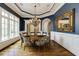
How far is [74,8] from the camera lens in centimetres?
550

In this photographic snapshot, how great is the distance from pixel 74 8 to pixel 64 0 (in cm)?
242

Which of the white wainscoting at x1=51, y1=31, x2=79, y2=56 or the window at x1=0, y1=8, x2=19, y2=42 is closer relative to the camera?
the white wainscoting at x1=51, y1=31, x2=79, y2=56

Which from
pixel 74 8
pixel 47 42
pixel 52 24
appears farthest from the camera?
pixel 52 24

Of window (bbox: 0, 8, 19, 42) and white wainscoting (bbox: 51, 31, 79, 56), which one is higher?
window (bbox: 0, 8, 19, 42)

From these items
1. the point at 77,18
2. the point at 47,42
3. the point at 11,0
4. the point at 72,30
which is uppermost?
the point at 11,0

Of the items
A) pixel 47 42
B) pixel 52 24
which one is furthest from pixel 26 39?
pixel 52 24

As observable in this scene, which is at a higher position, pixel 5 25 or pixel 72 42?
pixel 5 25

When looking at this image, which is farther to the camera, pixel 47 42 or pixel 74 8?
pixel 47 42

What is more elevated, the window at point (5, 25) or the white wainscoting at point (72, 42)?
the window at point (5, 25)

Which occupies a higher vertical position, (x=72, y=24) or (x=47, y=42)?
(x=72, y=24)

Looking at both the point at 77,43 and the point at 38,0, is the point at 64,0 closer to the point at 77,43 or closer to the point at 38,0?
the point at 38,0

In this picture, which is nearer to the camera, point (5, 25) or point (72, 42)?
point (72, 42)

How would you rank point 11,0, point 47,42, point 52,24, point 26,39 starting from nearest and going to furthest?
point 11,0 < point 26,39 < point 47,42 < point 52,24

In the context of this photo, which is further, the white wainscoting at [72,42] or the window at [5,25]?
the window at [5,25]
